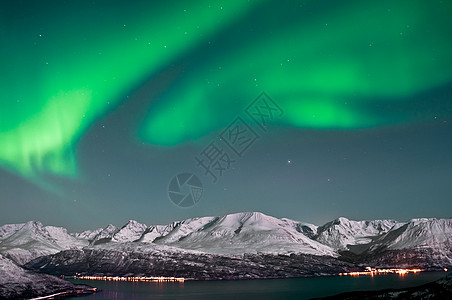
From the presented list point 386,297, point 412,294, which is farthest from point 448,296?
point 386,297

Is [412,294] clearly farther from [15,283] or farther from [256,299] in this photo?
[15,283]

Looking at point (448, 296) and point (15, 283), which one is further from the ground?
point (15, 283)

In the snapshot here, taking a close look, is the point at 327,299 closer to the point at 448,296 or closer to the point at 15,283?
the point at 448,296

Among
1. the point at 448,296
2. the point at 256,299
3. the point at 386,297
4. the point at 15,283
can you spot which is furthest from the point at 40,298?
the point at 448,296

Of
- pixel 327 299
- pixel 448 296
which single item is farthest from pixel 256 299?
pixel 448 296

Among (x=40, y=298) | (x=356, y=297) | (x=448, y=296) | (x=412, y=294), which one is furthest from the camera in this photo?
(x=40, y=298)

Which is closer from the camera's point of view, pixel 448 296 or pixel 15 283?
pixel 448 296

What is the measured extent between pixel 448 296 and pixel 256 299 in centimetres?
10747

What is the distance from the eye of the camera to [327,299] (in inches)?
5669

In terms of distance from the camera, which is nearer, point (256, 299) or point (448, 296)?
point (448, 296)

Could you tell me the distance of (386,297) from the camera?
12744 centimetres

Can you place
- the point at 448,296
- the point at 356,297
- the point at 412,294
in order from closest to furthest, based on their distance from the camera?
the point at 448,296 < the point at 412,294 < the point at 356,297

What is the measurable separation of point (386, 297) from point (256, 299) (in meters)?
85.7

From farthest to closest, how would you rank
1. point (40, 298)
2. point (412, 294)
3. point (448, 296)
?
point (40, 298), point (412, 294), point (448, 296)
